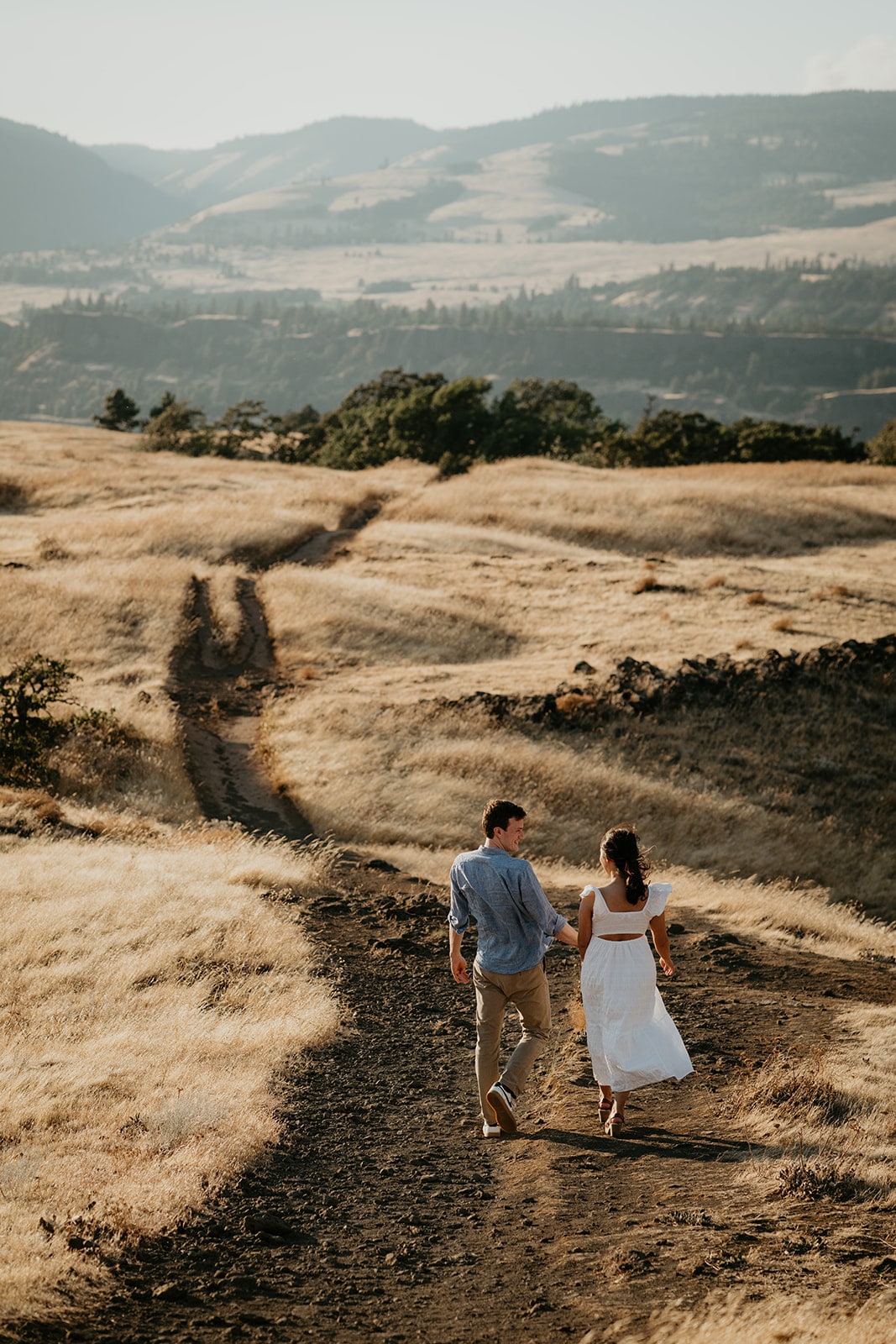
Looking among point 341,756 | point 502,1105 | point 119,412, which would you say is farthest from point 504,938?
point 119,412

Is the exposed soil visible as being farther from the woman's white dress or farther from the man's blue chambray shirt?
the man's blue chambray shirt

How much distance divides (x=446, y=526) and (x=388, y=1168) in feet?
132

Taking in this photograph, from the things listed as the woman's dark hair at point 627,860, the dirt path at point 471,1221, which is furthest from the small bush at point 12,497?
the woman's dark hair at point 627,860

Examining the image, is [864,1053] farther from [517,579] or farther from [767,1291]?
[517,579]

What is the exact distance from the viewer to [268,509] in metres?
48.9

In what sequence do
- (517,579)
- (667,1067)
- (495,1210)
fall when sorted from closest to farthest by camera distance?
(495,1210) < (667,1067) < (517,579)

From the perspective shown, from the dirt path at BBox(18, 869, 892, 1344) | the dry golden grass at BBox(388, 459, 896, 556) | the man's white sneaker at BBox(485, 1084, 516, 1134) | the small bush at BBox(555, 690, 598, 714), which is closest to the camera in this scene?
the dirt path at BBox(18, 869, 892, 1344)

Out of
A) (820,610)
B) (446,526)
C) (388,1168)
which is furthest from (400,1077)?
(446,526)

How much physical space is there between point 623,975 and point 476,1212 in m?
2.13

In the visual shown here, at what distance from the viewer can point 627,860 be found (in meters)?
8.95

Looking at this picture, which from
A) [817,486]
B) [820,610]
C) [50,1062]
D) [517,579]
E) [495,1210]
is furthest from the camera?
[817,486]

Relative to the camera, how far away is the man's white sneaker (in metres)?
9.14

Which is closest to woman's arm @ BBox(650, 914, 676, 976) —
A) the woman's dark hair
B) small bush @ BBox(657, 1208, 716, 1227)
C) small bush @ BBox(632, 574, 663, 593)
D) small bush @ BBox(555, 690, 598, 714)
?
the woman's dark hair

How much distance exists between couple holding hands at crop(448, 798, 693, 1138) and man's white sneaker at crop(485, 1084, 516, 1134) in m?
0.01
